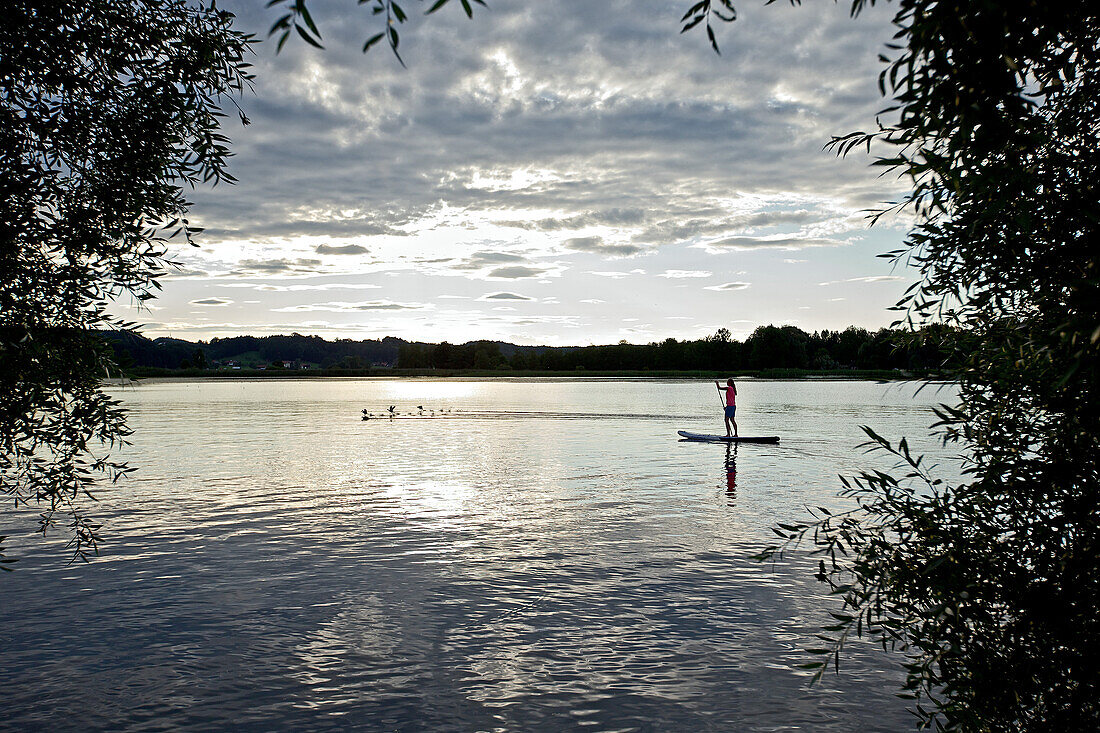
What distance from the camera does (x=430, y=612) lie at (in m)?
13.6

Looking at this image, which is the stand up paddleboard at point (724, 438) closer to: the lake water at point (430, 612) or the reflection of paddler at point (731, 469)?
the reflection of paddler at point (731, 469)

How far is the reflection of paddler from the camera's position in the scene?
2712cm

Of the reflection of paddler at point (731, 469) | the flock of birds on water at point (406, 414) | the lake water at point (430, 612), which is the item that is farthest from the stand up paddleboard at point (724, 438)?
the flock of birds on water at point (406, 414)

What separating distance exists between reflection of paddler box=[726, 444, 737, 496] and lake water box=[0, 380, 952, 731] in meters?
0.52

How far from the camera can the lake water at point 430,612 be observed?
32.5 feet

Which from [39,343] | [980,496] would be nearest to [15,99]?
[39,343]

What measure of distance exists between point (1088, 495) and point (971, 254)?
245cm

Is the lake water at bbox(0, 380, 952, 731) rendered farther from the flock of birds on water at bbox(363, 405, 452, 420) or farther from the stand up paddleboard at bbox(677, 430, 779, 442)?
the flock of birds on water at bbox(363, 405, 452, 420)

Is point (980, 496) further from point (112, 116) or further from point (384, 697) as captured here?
point (112, 116)

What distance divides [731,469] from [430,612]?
2158 cm

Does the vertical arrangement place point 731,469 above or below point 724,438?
below

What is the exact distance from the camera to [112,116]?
34.2 feet

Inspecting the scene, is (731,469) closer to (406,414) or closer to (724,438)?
(724,438)

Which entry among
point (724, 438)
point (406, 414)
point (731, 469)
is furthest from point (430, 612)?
point (406, 414)
